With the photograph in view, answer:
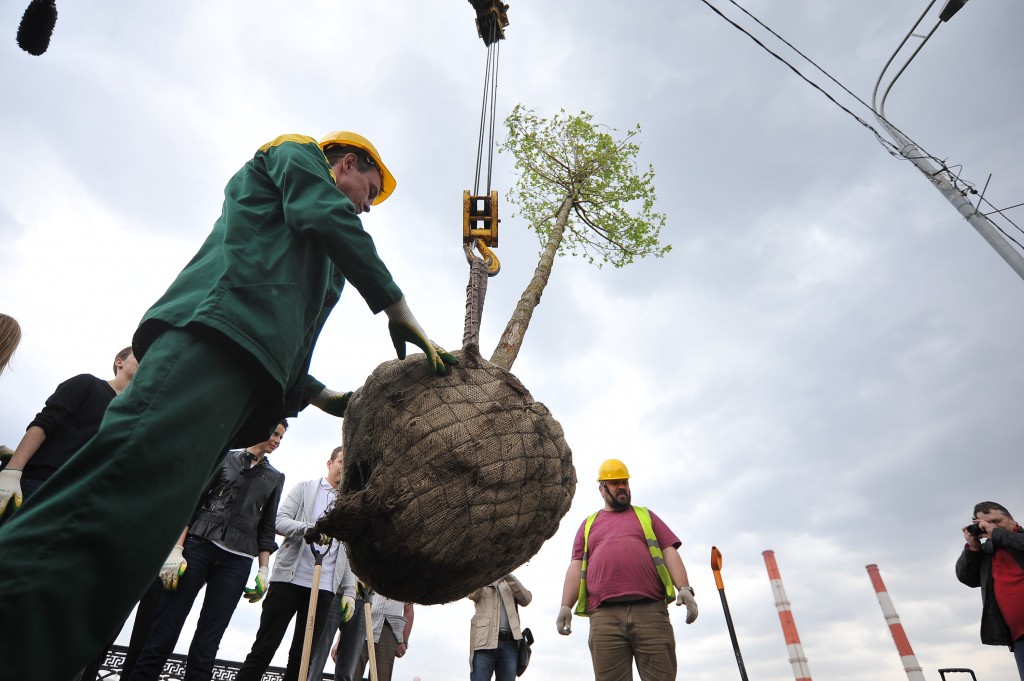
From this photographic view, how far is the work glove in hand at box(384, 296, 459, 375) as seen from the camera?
2209 mm

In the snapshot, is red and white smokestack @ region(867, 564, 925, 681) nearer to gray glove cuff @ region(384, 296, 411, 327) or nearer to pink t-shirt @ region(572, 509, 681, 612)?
pink t-shirt @ region(572, 509, 681, 612)

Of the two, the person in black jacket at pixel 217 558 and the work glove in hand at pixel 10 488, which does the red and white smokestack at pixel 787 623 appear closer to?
the person in black jacket at pixel 217 558

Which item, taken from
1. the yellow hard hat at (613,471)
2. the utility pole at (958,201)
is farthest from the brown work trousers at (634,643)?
the utility pole at (958,201)

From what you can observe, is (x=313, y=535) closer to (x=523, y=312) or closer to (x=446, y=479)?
(x=446, y=479)

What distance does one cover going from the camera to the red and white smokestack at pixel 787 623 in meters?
8.03

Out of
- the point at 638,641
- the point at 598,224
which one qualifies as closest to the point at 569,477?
the point at 638,641

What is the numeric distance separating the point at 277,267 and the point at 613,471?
4293 millimetres

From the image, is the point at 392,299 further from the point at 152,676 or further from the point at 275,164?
the point at 152,676

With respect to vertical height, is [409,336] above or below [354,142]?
below

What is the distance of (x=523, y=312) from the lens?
26.9ft

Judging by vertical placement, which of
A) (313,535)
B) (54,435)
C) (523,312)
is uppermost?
(523,312)

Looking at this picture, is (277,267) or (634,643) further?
(634,643)

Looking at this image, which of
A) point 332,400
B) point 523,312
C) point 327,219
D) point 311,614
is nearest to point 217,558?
point 311,614

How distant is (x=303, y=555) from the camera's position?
4.78m
